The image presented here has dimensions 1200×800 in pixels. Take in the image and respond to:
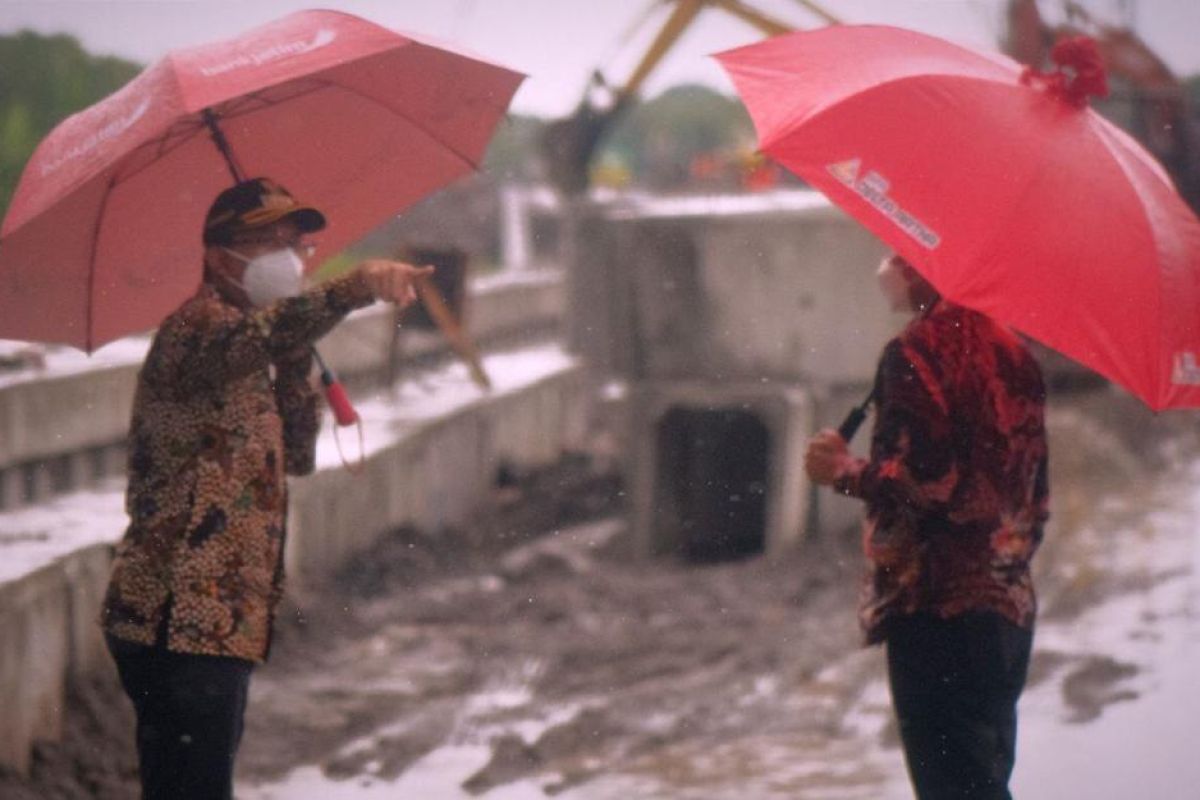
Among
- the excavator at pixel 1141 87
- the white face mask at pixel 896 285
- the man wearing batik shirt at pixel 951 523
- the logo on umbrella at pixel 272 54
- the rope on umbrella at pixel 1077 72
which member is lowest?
the man wearing batik shirt at pixel 951 523

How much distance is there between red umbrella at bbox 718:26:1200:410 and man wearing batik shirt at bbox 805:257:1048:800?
0.24 m

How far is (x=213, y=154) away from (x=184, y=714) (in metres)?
1.45

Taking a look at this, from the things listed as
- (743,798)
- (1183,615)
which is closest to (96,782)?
(743,798)

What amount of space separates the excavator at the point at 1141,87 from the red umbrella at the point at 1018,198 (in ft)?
42.5

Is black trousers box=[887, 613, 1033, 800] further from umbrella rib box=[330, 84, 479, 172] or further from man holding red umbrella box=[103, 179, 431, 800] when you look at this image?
umbrella rib box=[330, 84, 479, 172]

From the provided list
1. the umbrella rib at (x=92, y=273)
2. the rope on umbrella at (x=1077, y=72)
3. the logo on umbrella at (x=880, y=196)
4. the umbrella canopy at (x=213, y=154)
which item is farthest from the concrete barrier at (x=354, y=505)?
the rope on umbrella at (x=1077, y=72)

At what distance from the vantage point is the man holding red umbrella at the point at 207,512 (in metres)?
3.83

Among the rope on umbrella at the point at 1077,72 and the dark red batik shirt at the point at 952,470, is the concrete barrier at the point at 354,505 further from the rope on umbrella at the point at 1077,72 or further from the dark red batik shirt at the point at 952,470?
the rope on umbrella at the point at 1077,72

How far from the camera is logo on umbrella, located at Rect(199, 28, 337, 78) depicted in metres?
4.03

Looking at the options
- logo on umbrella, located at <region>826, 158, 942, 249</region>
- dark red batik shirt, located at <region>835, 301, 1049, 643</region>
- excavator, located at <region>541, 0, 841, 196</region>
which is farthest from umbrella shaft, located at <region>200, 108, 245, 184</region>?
excavator, located at <region>541, 0, 841, 196</region>

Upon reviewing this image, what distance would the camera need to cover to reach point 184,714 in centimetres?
386

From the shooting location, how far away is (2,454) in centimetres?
879

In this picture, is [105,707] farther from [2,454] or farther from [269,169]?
[269,169]

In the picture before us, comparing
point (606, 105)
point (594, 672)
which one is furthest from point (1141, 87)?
point (594, 672)
